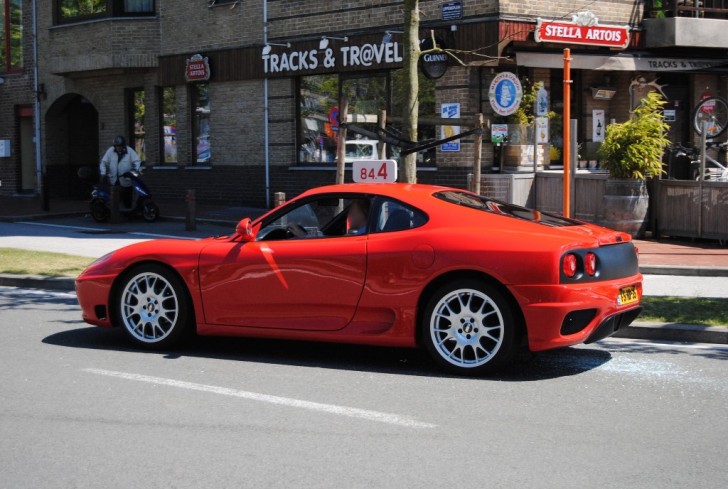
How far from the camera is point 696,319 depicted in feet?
30.8

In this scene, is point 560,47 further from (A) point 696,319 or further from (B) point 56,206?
(B) point 56,206

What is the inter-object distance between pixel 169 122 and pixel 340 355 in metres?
18.6

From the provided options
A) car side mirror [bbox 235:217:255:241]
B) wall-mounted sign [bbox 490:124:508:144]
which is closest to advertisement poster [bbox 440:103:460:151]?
wall-mounted sign [bbox 490:124:508:144]

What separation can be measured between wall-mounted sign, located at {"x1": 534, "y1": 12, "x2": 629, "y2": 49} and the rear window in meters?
10.8

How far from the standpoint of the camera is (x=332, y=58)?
2172cm

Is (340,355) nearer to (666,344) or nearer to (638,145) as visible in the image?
(666,344)

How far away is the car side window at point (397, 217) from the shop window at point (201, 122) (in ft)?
58.3

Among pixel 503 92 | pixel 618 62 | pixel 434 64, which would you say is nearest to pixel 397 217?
pixel 503 92

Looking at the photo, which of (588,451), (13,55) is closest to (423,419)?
(588,451)

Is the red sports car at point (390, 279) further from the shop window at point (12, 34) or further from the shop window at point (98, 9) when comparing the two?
the shop window at point (12, 34)

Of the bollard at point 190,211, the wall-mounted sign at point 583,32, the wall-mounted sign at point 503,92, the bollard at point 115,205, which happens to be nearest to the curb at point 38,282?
the bollard at point 190,211

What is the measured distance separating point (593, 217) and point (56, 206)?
560 inches

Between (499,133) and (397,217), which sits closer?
(397,217)

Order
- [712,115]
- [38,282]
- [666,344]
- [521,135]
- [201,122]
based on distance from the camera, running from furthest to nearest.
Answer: [201,122], [712,115], [521,135], [38,282], [666,344]
